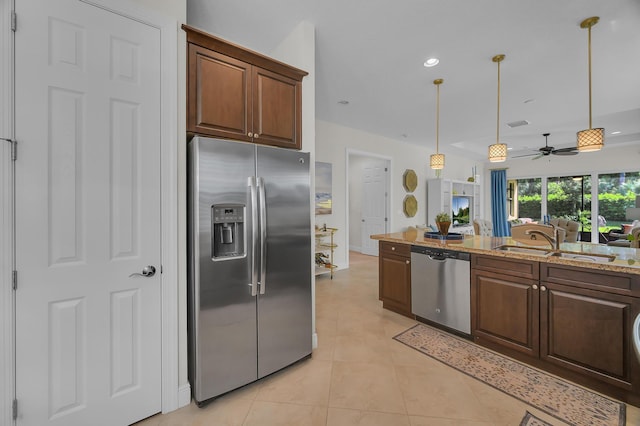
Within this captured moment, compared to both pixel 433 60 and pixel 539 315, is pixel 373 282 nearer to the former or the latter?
pixel 539 315

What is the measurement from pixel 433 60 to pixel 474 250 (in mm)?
2107

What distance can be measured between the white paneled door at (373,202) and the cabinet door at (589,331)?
4.26 m

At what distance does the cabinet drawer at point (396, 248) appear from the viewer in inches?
117

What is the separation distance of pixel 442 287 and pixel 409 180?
4.28m

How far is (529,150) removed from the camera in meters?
7.45

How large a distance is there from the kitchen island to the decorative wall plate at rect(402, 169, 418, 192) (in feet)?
13.0

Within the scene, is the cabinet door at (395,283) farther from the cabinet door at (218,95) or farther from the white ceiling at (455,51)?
the white ceiling at (455,51)

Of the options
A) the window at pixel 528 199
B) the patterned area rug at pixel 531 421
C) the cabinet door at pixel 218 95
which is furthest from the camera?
the window at pixel 528 199

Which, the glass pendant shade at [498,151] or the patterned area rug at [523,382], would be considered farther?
the glass pendant shade at [498,151]
